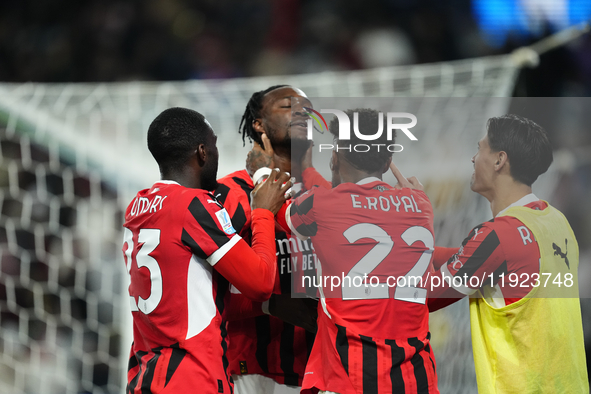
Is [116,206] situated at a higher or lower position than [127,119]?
lower

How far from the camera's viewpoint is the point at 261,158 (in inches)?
82.7

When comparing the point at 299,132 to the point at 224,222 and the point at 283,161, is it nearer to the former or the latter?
the point at 283,161

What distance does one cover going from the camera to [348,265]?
5.63 feet

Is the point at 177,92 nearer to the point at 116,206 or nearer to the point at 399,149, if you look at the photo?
the point at 116,206

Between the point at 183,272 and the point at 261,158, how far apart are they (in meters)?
0.69

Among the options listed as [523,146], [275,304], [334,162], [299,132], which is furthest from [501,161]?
[275,304]

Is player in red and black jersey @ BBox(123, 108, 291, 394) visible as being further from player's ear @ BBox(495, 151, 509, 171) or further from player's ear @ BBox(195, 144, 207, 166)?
player's ear @ BBox(495, 151, 509, 171)

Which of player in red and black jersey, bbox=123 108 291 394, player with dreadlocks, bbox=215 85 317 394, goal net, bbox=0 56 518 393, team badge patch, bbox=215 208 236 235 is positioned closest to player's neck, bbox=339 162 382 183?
player with dreadlocks, bbox=215 85 317 394

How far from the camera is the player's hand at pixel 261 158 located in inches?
81.6

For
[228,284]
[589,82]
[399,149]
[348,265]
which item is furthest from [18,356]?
[589,82]

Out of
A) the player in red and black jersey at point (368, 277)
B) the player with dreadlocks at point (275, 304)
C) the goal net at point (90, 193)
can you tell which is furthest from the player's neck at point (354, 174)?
the goal net at point (90, 193)

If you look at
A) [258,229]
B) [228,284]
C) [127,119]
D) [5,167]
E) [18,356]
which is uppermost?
[127,119]

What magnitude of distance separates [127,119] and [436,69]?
1.83 meters

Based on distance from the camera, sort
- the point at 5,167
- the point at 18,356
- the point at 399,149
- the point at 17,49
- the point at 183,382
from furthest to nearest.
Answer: the point at 17,49 → the point at 18,356 → the point at 5,167 → the point at 399,149 → the point at 183,382
